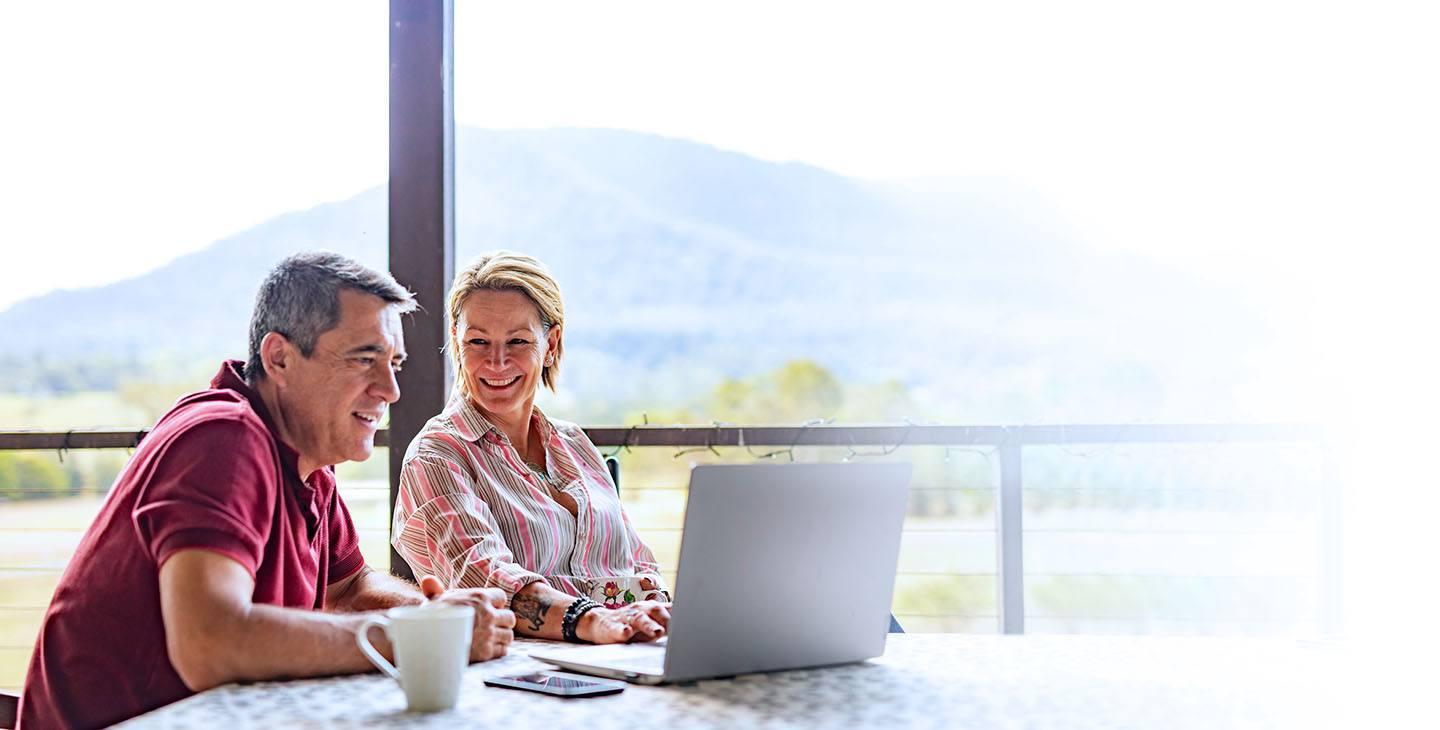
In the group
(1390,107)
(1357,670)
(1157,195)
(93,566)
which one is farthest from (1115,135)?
(93,566)

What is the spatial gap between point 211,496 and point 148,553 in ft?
0.38

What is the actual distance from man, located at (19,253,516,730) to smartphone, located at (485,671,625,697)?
0.12 m

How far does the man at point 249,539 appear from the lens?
1.27 metres

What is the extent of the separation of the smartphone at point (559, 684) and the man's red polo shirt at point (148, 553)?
12.5 inches

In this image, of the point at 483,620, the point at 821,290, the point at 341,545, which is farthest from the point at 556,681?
the point at 821,290

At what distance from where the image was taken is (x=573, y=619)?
1649 mm

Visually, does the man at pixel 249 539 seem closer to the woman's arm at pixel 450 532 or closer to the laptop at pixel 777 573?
the woman's arm at pixel 450 532

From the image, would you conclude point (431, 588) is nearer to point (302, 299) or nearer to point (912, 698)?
point (302, 299)

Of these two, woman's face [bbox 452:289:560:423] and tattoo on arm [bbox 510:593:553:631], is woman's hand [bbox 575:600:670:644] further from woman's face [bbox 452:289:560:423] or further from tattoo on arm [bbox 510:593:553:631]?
woman's face [bbox 452:289:560:423]

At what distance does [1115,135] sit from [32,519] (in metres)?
6.39

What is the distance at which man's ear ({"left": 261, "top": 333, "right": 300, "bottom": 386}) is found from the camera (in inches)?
63.4

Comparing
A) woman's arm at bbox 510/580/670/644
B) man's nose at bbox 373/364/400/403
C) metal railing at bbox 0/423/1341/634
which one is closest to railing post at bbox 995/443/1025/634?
metal railing at bbox 0/423/1341/634

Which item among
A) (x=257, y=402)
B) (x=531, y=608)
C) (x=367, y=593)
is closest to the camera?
(x=257, y=402)

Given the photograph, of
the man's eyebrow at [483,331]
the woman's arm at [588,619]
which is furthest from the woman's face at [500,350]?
the woman's arm at [588,619]
